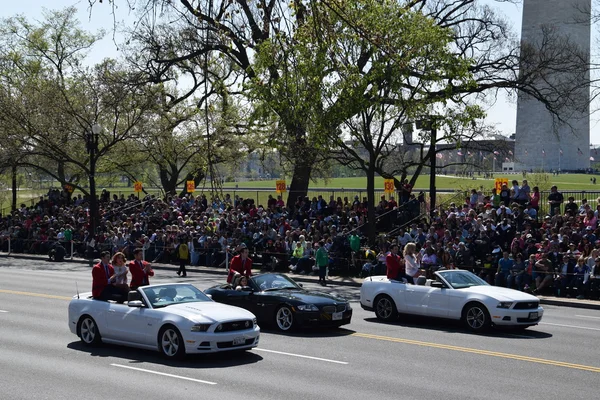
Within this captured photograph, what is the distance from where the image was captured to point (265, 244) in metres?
32.8

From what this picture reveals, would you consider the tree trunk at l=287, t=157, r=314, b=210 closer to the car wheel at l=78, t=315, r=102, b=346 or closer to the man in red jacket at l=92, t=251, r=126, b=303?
the man in red jacket at l=92, t=251, r=126, b=303

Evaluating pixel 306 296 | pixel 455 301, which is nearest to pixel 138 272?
pixel 306 296

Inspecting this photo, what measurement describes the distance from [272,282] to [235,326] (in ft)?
13.0

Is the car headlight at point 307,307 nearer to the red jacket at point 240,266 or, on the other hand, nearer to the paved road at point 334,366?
the paved road at point 334,366

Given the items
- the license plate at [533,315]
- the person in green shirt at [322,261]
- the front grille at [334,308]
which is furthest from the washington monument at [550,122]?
the front grille at [334,308]

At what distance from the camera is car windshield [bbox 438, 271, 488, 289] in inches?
690

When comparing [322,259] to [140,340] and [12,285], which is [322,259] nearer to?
[12,285]

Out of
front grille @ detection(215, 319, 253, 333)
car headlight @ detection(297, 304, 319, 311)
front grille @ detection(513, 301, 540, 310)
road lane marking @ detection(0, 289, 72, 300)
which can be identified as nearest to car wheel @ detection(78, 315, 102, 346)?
front grille @ detection(215, 319, 253, 333)

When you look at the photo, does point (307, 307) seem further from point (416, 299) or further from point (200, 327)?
point (200, 327)

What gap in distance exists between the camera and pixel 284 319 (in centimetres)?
1628

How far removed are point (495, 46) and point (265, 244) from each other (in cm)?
→ 1419

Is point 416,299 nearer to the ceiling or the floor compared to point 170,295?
nearer to the floor

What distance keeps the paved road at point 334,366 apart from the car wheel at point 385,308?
0.99ft

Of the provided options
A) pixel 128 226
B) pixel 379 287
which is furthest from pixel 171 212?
pixel 379 287
